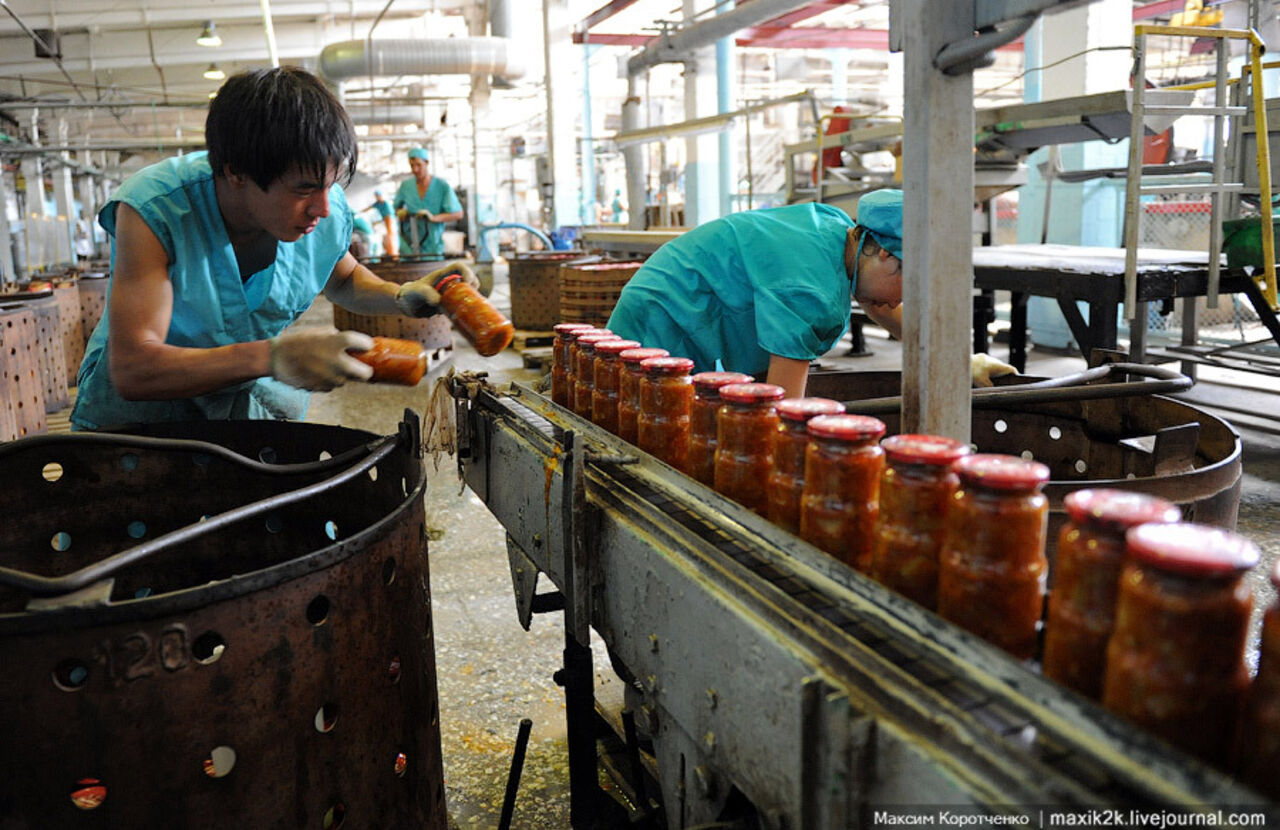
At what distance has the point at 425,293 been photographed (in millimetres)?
2129

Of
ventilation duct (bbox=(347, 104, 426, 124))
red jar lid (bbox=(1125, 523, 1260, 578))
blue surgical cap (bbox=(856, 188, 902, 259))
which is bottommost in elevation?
red jar lid (bbox=(1125, 523, 1260, 578))

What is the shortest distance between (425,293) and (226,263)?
0.42 m

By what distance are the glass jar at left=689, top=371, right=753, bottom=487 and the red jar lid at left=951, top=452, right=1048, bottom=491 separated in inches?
22.1

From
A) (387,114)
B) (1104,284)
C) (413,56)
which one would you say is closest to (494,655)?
(1104,284)

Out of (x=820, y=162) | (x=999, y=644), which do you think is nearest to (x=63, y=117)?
(x=820, y=162)

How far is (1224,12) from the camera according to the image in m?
8.98

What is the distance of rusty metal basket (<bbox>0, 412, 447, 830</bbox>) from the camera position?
102cm

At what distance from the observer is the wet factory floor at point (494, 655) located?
2236 mm

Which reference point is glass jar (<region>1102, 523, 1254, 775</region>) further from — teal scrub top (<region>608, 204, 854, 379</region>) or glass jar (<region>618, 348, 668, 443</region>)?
teal scrub top (<region>608, 204, 854, 379</region>)

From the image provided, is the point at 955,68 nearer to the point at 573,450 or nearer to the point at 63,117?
the point at 573,450

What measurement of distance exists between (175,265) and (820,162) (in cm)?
Result: 621

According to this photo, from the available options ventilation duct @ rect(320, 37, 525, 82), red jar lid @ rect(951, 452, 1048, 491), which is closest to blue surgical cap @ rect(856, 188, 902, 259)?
red jar lid @ rect(951, 452, 1048, 491)

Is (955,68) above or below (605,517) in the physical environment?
above

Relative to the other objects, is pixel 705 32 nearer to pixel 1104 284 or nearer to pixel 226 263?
pixel 1104 284
